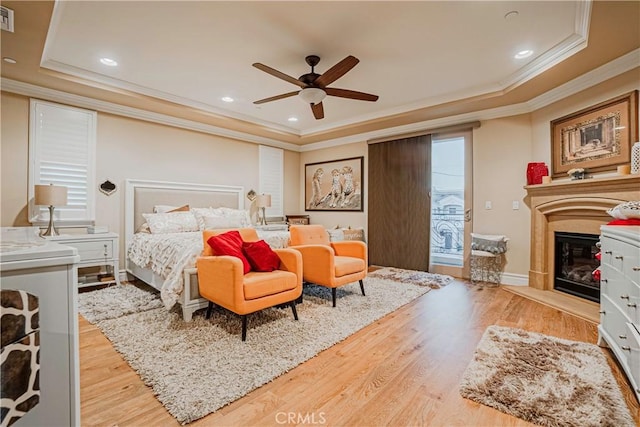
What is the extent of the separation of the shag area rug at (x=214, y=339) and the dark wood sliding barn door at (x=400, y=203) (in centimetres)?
151

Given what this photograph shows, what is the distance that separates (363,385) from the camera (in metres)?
1.82

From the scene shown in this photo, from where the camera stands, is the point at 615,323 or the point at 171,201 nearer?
the point at 615,323

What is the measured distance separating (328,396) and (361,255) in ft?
6.67

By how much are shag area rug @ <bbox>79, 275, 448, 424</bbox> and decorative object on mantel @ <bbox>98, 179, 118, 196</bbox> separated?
1.39 metres

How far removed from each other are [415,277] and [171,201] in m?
4.05

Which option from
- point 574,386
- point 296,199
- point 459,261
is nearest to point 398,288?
point 459,261

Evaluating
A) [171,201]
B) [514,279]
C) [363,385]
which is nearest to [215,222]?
[171,201]

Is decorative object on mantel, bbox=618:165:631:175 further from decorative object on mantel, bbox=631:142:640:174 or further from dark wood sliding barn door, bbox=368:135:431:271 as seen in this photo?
dark wood sliding barn door, bbox=368:135:431:271

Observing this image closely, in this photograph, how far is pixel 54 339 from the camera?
37.9 inches

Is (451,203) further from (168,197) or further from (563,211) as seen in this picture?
(168,197)

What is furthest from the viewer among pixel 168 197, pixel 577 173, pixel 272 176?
pixel 272 176

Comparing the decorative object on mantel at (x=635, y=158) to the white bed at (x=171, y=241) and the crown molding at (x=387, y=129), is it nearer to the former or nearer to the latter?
the crown molding at (x=387, y=129)

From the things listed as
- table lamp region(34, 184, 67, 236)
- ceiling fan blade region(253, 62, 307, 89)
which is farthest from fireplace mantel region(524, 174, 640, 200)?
table lamp region(34, 184, 67, 236)

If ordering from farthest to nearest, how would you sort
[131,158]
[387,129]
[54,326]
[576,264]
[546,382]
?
[387,129] → [131,158] → [576,264] → [546,382] → [54,326]
